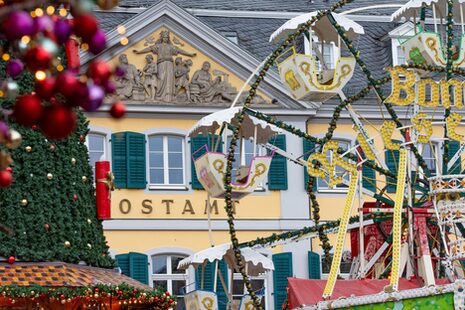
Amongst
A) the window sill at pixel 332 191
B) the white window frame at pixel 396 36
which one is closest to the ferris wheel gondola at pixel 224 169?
the window sill at pixel 332 191

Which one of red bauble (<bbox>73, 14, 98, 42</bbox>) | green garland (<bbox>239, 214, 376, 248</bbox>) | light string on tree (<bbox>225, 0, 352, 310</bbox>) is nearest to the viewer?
red bauble (<bbox>73, 14, 98, 42</bbox>)

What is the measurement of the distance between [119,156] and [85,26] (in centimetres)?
2367

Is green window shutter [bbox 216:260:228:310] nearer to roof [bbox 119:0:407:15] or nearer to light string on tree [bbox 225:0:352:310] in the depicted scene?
roof [bbox 119:0:407:15]

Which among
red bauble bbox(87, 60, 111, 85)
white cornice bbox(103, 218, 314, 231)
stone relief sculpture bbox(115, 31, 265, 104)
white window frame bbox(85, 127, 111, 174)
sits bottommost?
red bauble bbox(87, 60, 111, 85)

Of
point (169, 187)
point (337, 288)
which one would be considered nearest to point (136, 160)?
point (169, 187)

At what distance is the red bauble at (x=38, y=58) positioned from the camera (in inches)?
241

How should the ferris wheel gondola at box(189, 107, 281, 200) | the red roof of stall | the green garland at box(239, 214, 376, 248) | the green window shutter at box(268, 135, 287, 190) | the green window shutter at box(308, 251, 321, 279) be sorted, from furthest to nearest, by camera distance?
the green window shutter at box(268, 135, 287, 190) < the green window shutter at box(308, 251, 321, 279) < the ferris wheel gondola at box(189, 107, 281, 200) < the green garland at box(239, 214, 376, 248) < the red roof of stall

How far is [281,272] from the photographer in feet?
99.5

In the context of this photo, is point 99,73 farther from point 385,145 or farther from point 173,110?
point 173,110

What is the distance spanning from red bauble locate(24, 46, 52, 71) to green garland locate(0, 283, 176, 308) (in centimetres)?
856

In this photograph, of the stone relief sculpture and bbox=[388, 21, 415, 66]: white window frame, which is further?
bbox=[388, 21, 415, 66]: white window frame

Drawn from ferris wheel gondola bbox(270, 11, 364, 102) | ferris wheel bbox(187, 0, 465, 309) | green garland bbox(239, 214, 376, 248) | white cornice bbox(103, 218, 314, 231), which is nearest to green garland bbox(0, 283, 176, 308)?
ferris wheel bbox(187, 0, 465, 309)

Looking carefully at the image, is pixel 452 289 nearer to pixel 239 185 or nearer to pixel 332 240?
pixel 239 185

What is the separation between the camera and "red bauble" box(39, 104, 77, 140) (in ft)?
20.0
